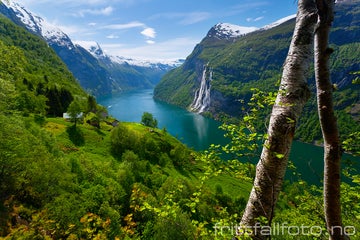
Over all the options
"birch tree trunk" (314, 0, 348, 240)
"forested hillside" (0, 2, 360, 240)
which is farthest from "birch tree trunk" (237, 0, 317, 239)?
"birch tree trunk" (314, 0, 348, 240)

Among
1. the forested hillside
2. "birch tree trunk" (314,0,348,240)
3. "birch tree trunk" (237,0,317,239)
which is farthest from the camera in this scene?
the forested hillside

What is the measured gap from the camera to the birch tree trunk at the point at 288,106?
14.2 ft

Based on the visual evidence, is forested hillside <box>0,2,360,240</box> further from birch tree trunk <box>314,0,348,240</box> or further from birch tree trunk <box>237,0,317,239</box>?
birch tree trunk <box>314,0,348,240</box>

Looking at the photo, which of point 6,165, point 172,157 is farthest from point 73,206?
point 172,157

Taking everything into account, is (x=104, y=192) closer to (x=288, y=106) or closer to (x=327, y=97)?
(x=288, y=106)

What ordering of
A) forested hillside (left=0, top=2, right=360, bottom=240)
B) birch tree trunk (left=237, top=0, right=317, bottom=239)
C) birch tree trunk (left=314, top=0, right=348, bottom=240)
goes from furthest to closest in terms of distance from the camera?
forested hillside (left=0, top=2, right=360, bottom=240)
birch tree trunk (left=237, top=0, right=317, bottom=239)
birch tree trunk (left=314, top=0, right=348, bottom=240)

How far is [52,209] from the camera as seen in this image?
20.7m

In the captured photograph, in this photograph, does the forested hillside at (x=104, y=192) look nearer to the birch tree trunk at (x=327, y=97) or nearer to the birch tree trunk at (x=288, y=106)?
the birch tree trunk at (x=288, y=106)

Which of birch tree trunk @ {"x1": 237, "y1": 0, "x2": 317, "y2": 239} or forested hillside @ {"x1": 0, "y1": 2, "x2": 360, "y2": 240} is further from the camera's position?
forested hillside @ {"x1": 0, "y1": 2, "x2": 360, "y2": 240}

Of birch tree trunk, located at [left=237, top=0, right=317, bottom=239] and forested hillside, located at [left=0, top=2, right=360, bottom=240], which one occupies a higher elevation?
birch tree trunk, located at [left=237, top=0, right=317, bottom=239]

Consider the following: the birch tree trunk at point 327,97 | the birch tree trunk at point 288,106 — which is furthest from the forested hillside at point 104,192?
the birch tree trunk at point 327,97

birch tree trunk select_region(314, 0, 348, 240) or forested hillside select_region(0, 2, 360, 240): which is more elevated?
birch tree trunk select_region(314, 0, 348, 240)

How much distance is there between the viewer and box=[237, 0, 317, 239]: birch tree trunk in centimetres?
432

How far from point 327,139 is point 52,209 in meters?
23.0
